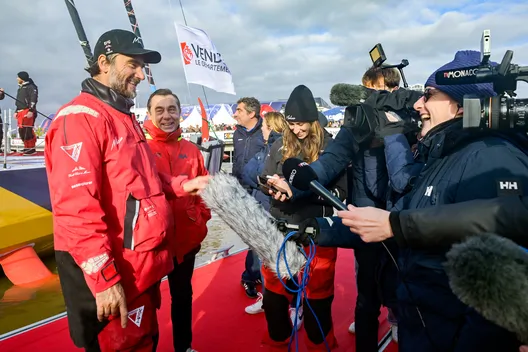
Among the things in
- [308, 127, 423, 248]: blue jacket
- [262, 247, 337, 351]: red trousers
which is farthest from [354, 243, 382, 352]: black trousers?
[308, 127, 423, 248]: blue jacket

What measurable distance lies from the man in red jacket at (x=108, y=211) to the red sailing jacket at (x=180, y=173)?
700 mm

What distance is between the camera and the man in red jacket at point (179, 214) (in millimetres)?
2689

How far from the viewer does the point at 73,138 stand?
1.65 m

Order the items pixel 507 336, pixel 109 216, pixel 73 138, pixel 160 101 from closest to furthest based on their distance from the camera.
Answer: pixel 507 336 < pixel 73 138 < pixel 109 216 < pixel 160 101

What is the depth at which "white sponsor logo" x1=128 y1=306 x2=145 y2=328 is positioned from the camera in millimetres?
1811

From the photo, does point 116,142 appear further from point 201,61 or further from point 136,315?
point 201,61

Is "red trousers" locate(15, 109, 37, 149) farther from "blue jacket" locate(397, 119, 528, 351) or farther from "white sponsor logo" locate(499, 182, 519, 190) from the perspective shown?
"white sponsor logo" locate(499, 182, 519, 190)

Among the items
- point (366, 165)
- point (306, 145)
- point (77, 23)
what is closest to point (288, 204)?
point (306, 145)

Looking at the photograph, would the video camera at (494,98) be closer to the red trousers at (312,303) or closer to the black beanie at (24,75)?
the red trousers at (312,303)

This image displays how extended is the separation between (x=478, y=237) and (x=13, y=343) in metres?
3.32

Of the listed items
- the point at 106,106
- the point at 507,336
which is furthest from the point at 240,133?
the point at 507,336

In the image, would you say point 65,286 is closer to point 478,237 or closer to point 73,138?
point 73,138

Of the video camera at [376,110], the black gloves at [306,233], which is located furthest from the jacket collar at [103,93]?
the video camera at [376,110]

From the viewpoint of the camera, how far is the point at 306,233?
5.79ft
